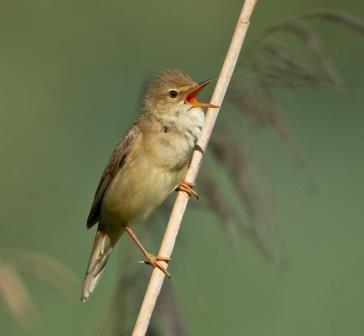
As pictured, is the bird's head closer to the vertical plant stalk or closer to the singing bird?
the singing bird

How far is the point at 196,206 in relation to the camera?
387 cm

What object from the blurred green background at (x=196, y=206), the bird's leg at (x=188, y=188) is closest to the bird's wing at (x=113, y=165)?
the blurred green background at (x=196, y=206)

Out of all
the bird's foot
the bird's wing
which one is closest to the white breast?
the bird's wing

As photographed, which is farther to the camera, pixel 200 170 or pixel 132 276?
pixel 200 170

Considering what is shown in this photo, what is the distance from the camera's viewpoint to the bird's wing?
451 cm

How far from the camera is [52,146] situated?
721cm

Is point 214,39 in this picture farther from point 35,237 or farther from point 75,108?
point 35,237

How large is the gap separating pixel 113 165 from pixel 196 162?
0.92 meters

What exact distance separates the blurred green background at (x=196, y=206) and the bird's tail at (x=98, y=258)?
0.08 meters

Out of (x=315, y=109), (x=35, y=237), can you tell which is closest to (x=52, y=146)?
(x=35, y=237)

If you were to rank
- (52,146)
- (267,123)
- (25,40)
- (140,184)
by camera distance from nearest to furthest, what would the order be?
(267,123) < (140,184) < (52,146) < (25,40)

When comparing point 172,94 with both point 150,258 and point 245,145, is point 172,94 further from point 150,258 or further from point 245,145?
point 150,258

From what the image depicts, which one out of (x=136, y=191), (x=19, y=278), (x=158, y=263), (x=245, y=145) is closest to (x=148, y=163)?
(x=136, y=191)

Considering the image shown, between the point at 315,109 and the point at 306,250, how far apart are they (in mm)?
2071
